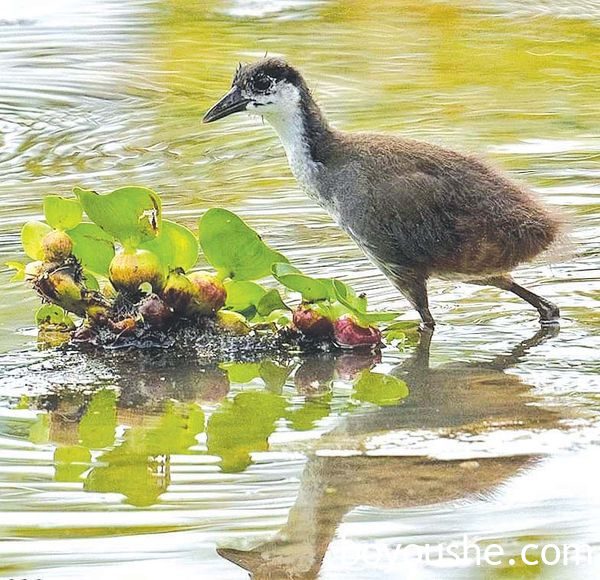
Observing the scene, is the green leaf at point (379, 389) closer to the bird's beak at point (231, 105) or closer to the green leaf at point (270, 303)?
the green leaf at point (270, 303)

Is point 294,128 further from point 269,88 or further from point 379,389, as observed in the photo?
point 379,389

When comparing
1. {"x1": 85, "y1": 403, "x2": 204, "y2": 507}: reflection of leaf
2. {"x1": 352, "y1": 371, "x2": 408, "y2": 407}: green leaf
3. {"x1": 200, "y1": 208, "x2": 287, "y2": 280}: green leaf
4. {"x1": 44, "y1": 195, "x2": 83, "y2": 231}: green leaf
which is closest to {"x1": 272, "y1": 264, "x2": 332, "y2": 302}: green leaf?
{"x1": 200, "y1": 208, "x2": 287, "y2": 280}: green leaf

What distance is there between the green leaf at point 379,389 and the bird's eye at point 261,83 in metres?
1.78

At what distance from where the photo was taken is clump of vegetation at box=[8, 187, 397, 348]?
6.00m

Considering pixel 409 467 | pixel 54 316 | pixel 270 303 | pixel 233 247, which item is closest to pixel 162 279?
pixel 233 247

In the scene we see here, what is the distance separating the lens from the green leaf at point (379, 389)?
5336mm

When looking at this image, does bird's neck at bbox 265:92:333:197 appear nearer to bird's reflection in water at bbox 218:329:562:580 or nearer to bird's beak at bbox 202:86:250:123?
bird's beak at bbox 202:86:250:123

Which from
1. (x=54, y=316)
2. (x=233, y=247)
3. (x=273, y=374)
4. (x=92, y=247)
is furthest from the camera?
(x=54, y=316)

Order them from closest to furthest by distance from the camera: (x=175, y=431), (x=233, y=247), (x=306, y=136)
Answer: (x=175, y=431) < (x=233, y=247) < (x=306, y=136)

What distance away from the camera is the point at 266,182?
29.3ft

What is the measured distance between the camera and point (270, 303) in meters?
6.12

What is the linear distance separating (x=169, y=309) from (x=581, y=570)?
272cm

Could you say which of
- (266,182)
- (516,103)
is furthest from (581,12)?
(266,182)

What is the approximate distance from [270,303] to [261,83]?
131cm
